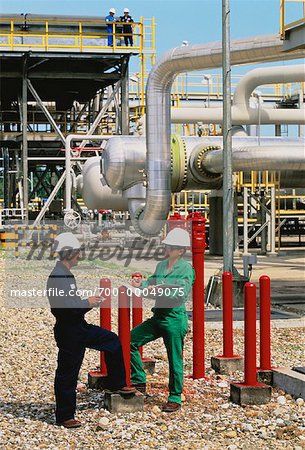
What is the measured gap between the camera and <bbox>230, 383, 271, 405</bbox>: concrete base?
7672mm

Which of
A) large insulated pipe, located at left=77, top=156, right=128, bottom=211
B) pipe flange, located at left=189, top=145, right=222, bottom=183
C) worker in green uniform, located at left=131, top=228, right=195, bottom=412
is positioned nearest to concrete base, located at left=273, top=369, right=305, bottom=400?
worker in green uniform, located at left=131, top=228, right=195, bottom=412

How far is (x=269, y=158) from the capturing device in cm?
2056

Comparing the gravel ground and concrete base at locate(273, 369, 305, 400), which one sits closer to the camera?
the gravel ground

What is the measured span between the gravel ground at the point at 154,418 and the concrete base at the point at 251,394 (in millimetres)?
69

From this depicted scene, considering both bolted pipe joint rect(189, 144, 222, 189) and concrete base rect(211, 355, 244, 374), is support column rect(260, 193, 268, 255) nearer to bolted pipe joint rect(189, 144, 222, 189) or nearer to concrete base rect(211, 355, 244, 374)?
bolted pipe joint rect(189, 144, 222, 189)

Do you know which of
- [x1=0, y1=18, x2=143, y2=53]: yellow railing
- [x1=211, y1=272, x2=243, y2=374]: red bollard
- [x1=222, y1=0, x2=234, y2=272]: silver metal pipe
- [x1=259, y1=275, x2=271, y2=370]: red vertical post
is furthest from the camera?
[x1=0, y1=18, x2=143, y2=53]: yellow railing

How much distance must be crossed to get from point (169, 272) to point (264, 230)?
19933 mm

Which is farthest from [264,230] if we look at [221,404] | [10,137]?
[221,404]

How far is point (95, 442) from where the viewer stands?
666cm

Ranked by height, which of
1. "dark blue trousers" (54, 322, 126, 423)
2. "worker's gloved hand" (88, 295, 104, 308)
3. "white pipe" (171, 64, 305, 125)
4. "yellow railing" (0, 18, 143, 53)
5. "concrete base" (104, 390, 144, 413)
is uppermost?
"yellow railing" (0, 18, 143, 53)

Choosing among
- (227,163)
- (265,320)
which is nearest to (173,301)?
(265,320)

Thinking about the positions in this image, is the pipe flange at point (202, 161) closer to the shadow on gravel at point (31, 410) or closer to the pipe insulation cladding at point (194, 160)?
the pipe insulation cladding at point (194, 160)

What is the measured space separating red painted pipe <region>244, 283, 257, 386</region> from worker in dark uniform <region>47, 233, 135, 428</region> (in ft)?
4.21

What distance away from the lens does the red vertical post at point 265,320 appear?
8.05m
